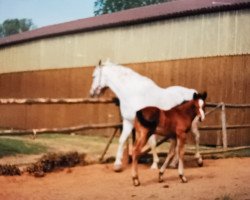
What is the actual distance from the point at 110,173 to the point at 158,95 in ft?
5.67

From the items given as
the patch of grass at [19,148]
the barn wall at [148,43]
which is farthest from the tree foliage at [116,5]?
the patch of grass at [19,148]

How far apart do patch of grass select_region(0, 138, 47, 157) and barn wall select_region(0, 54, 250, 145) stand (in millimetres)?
4401

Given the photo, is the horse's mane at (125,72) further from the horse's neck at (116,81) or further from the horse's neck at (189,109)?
the horse's neck at (189,109)

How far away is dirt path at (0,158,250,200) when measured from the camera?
6.64m

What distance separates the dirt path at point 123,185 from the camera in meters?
6.64

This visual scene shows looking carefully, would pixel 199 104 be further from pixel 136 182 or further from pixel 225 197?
pixel 225 197

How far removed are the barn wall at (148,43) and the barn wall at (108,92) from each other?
36 centimetres

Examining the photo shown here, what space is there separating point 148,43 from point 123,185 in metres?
9.99

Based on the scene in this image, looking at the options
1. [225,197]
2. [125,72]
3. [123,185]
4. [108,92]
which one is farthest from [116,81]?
[108,92]

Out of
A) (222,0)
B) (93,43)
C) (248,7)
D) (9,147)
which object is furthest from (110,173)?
(93,43)

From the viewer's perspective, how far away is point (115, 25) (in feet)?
59.1

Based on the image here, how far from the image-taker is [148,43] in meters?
→ 16.9

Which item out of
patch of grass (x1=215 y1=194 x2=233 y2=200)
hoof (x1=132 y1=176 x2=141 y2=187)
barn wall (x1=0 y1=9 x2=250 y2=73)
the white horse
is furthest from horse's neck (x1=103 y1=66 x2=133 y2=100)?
barn wall (x1=0 y1=9 x2=250 y2=73)

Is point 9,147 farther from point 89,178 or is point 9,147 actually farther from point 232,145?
point 232,145
